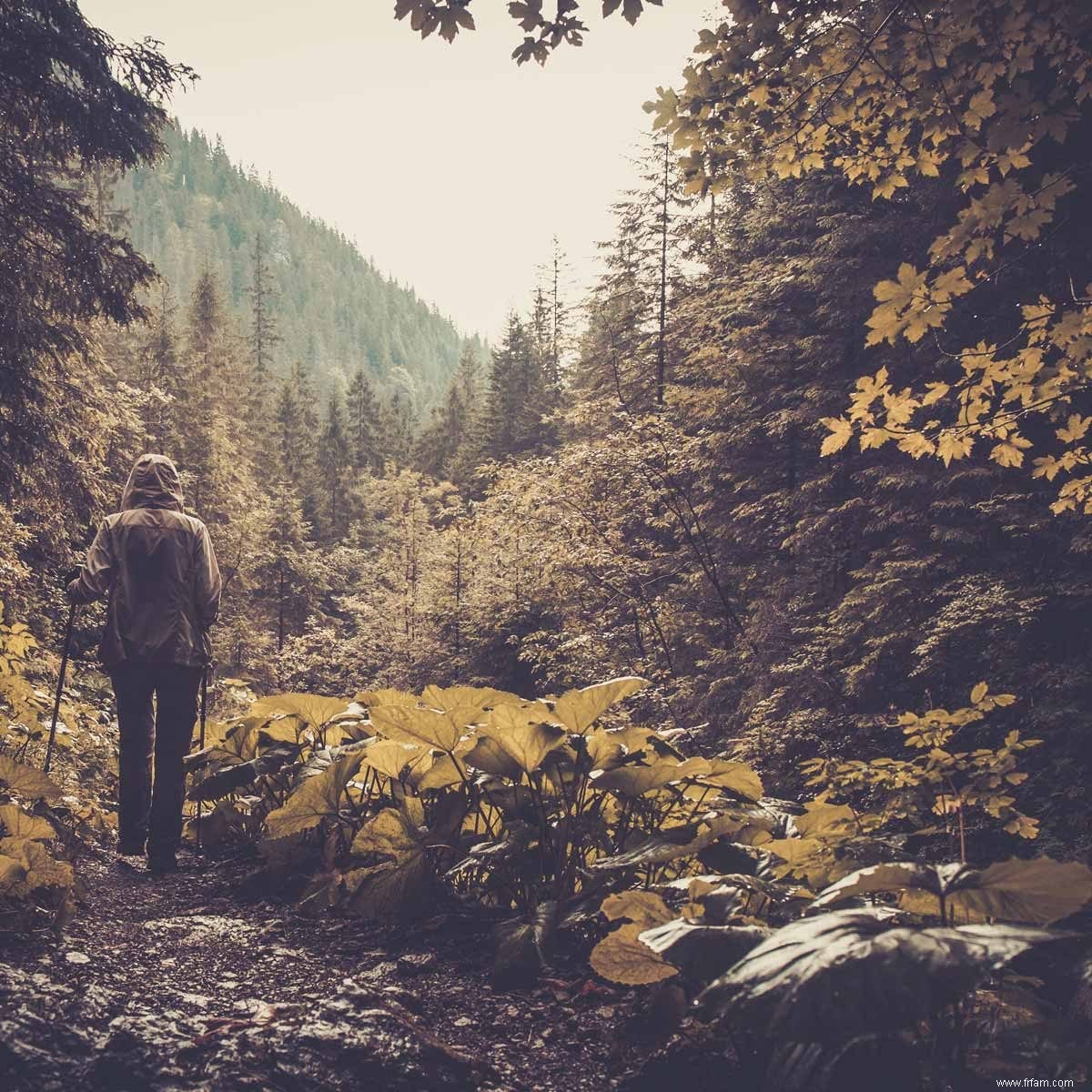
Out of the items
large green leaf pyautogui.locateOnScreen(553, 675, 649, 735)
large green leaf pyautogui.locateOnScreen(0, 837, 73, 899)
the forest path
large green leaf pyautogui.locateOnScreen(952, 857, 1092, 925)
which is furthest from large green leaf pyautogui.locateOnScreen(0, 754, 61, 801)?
large green leaf pyautogui.locateOnScreen(952, 857, 1092, 925)

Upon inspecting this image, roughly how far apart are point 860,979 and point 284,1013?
4.69 feet

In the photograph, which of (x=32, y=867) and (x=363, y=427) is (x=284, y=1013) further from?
(x=363, y=427)

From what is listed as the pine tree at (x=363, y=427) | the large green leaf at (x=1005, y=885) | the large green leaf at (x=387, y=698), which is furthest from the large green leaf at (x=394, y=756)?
the pine tree at (x=363, y=427)

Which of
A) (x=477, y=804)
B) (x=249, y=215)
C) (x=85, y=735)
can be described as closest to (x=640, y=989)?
(x=477, y=804)

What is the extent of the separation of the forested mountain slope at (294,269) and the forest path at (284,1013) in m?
108

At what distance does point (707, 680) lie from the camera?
10547 millimetres

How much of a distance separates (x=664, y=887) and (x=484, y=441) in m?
32.5

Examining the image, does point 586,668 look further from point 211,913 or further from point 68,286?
point 211,913

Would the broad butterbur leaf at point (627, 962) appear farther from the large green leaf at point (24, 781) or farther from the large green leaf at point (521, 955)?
the large green leaf at point (24, 781)

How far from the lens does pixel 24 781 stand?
8.12 ft

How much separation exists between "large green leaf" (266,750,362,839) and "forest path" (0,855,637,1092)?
0.35m

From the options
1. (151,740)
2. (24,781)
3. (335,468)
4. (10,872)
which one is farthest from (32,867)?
(335,468)

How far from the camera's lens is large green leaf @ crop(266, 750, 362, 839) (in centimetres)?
291

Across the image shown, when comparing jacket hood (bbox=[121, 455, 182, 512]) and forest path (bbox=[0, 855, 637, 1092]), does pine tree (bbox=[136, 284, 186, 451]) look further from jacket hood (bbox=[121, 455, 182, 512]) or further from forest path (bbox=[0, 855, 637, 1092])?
forest path (bbox=[0, 855, 637, 1092])
